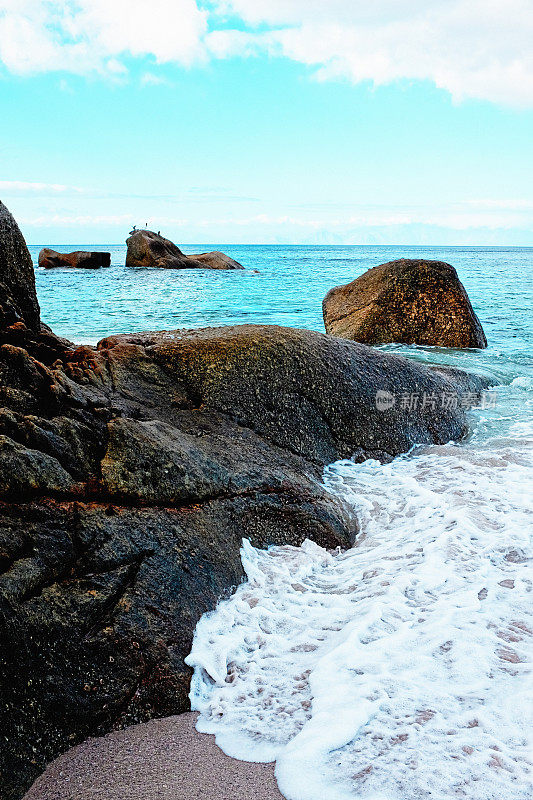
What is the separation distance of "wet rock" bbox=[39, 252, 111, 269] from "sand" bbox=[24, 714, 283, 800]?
43.8 metres

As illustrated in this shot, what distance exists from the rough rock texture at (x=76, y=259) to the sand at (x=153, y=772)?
43.9 metres

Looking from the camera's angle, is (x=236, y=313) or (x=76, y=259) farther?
(x=76, y=259)

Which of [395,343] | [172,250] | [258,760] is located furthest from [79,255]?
[258,760]

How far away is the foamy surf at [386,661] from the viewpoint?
1992 millimetres

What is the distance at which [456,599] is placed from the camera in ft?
9.74

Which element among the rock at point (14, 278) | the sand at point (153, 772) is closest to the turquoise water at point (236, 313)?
the rock at point (14, 278)

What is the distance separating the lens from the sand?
1.97 meters

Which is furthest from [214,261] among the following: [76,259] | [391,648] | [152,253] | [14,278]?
[391,648]

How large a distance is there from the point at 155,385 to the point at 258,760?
2.68 m

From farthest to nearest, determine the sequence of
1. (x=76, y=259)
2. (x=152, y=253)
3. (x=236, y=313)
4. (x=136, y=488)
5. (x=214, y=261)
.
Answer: (x=214, y=261), (x=76, y=259), (x=152, y=253), (x=236, y=313), (x=136, y=488)

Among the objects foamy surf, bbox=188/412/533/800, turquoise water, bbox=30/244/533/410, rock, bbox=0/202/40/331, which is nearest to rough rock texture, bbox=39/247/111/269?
turquoise water, bbox=30/244/533/410

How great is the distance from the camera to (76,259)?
143 ft

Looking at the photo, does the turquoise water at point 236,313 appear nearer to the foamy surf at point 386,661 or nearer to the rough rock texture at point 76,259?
the foamy surf at point 386,661

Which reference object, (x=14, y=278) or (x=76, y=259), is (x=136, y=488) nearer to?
(x=14, y=278)
